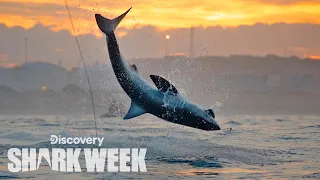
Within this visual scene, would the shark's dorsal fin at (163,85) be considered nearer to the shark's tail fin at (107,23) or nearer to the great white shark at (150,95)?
the great white shark at (150,95)

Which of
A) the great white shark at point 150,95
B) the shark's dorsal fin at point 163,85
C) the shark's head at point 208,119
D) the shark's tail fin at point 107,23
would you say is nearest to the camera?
the shark's tail fin at point 107,23

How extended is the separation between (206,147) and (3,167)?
10626 millimetres

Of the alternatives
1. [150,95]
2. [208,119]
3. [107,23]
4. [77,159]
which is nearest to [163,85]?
[150,95]

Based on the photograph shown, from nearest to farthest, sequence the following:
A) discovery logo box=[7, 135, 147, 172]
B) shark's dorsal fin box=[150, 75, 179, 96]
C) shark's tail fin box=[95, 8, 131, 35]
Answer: shark's tail fin box=[95, 8, 131, 35] < shark's dorsal fin box=[150, 75, 179, 96] < discovery logo box=[7, 135, 147, 172]

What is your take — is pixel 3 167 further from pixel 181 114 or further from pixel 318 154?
pixel 318 154

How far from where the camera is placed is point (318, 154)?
3272 cm

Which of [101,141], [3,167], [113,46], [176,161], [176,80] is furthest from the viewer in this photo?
[101,141]

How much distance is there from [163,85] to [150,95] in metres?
0.63

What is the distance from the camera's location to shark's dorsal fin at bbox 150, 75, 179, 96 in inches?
915

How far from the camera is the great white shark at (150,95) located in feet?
74.7

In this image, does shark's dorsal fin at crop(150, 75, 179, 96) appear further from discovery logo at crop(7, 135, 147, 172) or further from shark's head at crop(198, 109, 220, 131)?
discovery logo at crop(7, 135, 147, 172)

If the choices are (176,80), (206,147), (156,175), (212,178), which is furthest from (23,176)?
(206,147)

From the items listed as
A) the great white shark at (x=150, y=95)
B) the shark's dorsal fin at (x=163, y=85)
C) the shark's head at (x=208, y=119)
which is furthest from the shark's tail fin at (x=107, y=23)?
the shark's head at (x=208, y=119)

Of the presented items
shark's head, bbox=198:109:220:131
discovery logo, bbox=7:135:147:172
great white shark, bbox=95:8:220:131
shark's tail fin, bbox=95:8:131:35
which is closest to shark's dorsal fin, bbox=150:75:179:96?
great white shark, bbox=95:8:220:131
